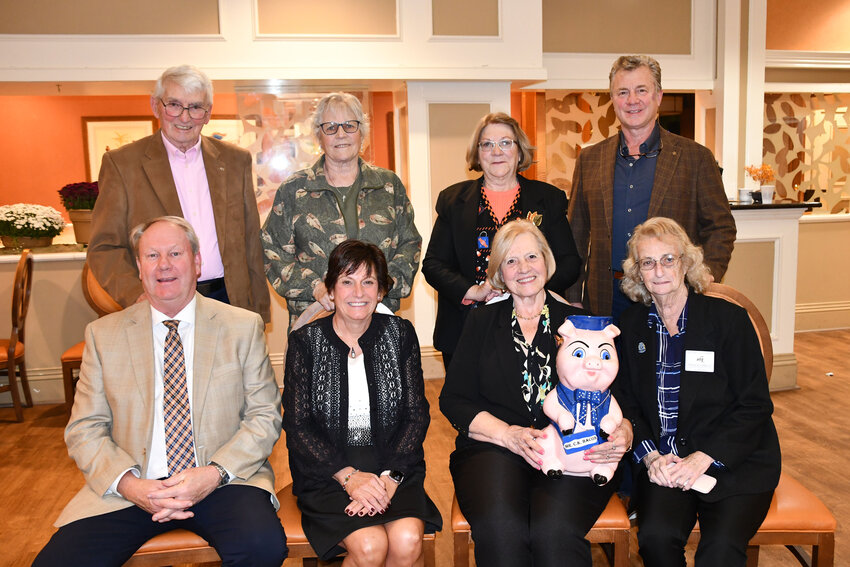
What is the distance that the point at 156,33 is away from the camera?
4.72 m

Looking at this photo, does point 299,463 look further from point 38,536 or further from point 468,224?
point 38,536

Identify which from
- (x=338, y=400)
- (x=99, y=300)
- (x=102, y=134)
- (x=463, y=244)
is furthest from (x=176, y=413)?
(x=102, y=134)

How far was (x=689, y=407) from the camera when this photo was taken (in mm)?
2168

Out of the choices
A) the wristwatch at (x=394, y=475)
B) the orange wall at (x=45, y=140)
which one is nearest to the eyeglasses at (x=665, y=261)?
the wristwatch at (x=394, y=475)

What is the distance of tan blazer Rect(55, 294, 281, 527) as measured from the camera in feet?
6.77

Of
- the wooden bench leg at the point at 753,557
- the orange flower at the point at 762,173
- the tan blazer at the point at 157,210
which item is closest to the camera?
the wooden bench leg at the point at 753,557

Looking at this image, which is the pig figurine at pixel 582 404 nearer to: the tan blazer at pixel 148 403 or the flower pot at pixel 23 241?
the tan blazer at pixel 148 403

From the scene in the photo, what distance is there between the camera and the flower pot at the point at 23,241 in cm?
504

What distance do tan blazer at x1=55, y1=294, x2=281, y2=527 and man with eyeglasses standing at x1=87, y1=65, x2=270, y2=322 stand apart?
0.48 meters

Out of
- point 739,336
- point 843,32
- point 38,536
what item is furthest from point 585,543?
point 843,32

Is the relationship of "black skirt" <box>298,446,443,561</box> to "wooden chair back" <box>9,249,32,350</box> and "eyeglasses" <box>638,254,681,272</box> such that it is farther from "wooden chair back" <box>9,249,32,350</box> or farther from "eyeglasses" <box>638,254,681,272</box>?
"wooden chair back" <box>9,249,32,350</box>

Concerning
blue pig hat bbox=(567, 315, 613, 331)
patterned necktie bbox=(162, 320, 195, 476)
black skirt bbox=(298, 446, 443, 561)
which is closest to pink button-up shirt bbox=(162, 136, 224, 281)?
patterned necktie bbox=(162, 320, 195, 476)

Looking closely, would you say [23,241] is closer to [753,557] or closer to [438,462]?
[438,462]

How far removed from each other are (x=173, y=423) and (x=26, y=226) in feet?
11.9
